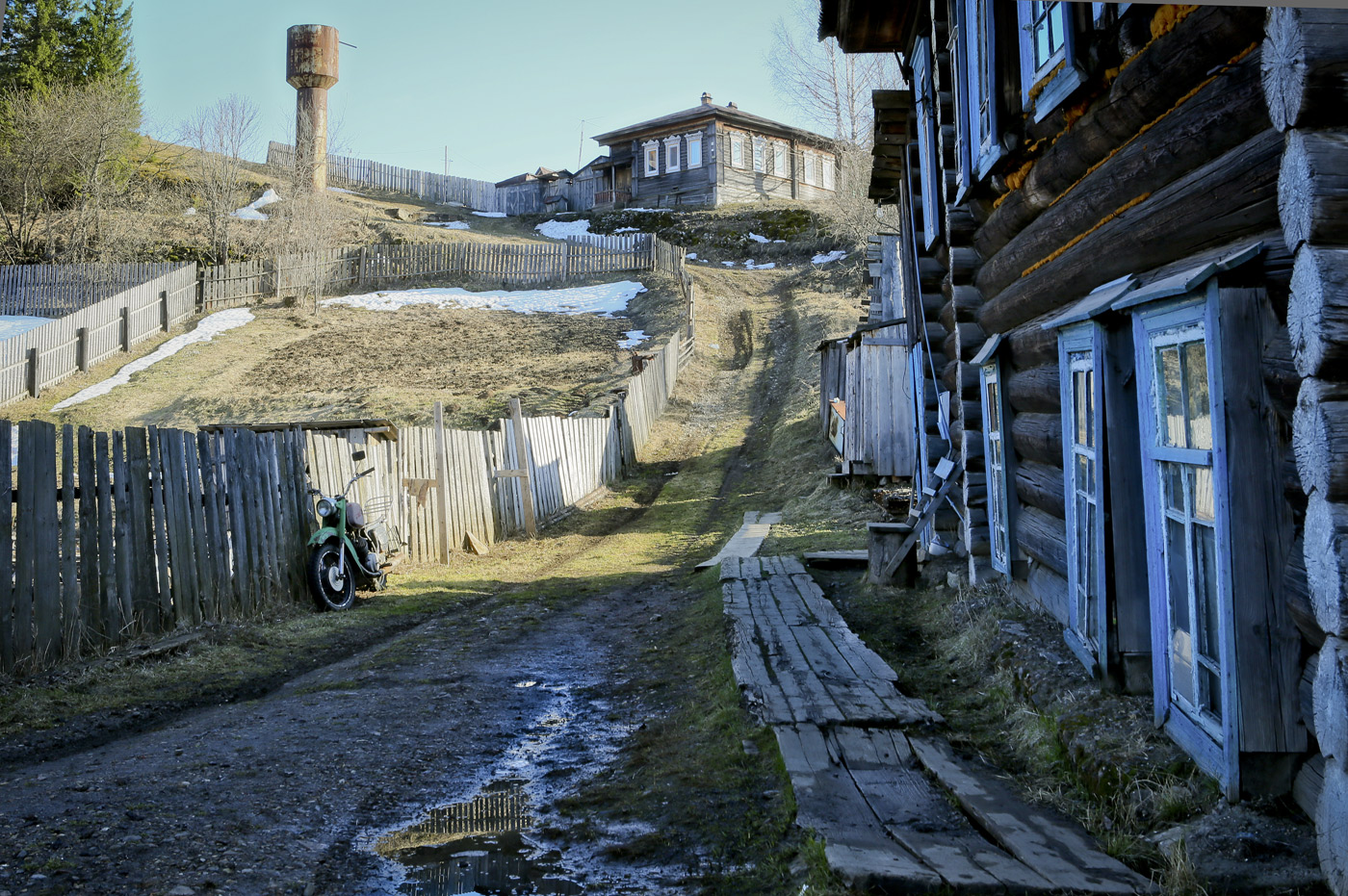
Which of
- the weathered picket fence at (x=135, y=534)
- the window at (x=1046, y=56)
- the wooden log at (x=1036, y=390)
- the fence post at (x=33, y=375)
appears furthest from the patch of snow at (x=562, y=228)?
the window at (x=1046, y=56)

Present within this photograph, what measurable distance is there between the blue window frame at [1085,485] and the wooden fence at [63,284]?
108 ft

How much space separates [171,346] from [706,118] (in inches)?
1173

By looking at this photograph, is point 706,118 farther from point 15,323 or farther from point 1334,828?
point 1334,828

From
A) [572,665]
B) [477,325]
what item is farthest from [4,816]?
[477,325]

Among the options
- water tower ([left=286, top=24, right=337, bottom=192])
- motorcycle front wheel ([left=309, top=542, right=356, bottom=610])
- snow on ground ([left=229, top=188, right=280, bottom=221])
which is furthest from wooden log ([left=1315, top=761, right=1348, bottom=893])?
water tower ([left=286, top=24, right=337, bottom=192])

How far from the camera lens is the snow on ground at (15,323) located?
2852cm

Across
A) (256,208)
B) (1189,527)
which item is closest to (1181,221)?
(1189,527)

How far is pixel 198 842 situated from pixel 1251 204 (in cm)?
449

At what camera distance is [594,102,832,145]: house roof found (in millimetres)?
49312

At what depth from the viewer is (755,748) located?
4.76 metres

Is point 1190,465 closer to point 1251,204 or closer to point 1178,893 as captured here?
point 1251,204

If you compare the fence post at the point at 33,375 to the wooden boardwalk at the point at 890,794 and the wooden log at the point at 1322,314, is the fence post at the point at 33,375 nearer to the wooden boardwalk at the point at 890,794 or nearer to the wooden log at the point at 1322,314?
the wooden boardwalk at the point at 890,794

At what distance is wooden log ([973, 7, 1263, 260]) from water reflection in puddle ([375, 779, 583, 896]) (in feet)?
12.8

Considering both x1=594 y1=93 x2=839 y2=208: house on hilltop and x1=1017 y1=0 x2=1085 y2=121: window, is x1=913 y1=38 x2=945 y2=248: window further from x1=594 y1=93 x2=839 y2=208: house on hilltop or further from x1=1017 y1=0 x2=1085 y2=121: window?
x1=594 y1=93 x2=839 y2=208: house on hilltop
